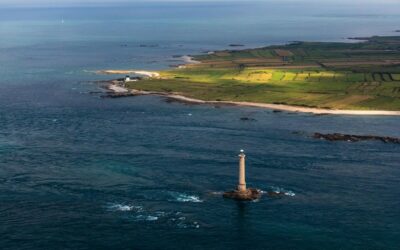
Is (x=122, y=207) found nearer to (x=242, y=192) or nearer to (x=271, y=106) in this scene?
(x=242, y=192)

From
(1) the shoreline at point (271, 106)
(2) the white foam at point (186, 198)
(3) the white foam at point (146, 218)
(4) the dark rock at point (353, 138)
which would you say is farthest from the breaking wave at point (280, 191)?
(1) the shoreline at point (271, 106)

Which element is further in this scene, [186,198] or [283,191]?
[283,191]

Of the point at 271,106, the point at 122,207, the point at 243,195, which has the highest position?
the point at 271,106

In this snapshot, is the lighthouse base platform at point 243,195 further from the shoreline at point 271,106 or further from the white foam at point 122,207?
the shoreline at point 271,106

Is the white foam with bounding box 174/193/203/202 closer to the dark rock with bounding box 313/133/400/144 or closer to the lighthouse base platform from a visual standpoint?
the lighthouse base platform

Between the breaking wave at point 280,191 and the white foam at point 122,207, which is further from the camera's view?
the breaking wave at point 280,191

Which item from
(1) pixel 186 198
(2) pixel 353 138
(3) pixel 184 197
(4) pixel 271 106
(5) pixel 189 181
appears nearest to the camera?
(1) pixel 186 198

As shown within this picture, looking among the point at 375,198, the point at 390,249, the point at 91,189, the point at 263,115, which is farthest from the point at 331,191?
the point at 263,115

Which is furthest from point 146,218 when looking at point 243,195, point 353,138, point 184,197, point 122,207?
point 353,138
